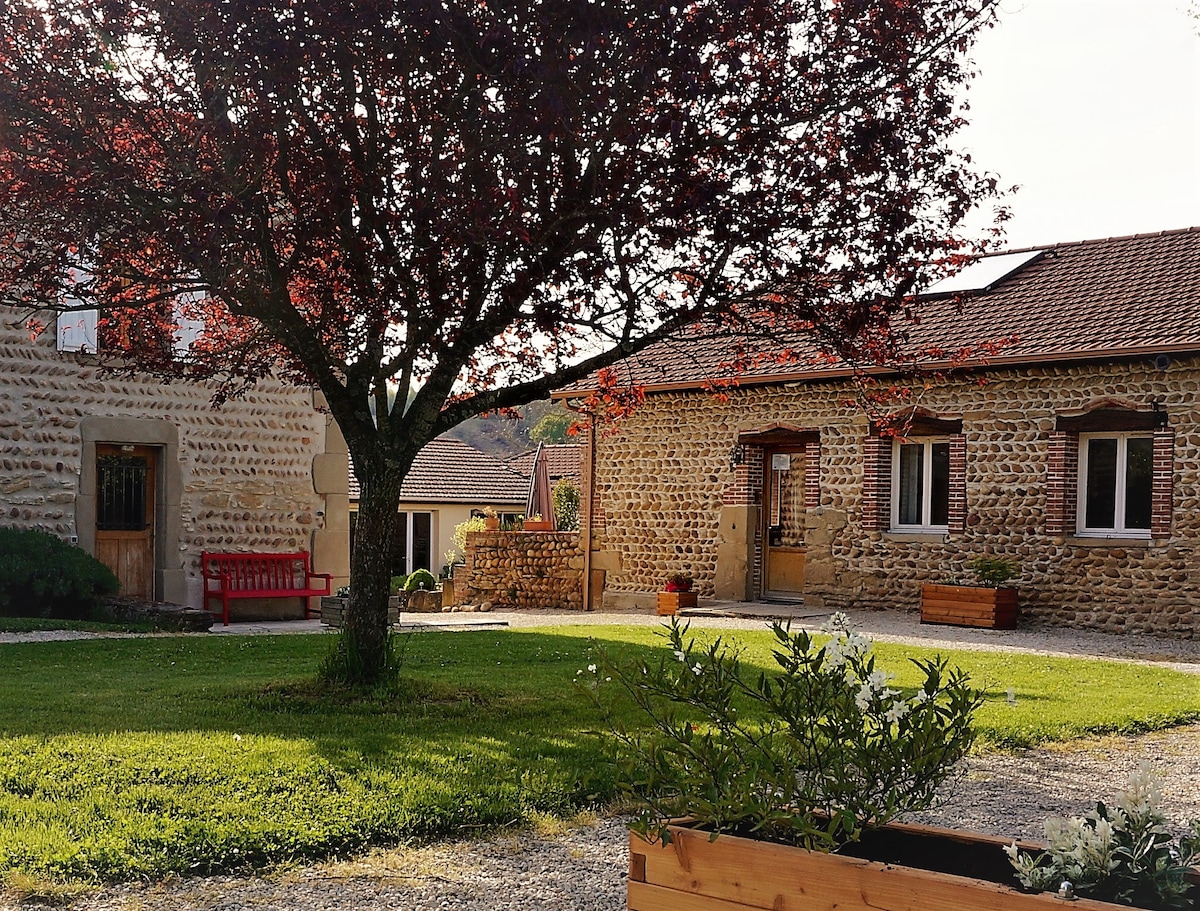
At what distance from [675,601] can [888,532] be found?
315cm

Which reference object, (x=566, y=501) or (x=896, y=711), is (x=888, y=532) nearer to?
(x=896, y=711)

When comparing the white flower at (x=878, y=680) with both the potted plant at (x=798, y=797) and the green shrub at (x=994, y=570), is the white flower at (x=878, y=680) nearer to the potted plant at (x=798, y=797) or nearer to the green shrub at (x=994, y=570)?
the potted plant at (x=798, y=797)

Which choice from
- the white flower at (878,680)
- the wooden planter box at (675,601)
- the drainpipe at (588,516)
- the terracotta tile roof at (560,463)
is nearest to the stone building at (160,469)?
the drainpipe at (588,516)

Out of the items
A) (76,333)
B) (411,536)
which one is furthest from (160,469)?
(411,536)

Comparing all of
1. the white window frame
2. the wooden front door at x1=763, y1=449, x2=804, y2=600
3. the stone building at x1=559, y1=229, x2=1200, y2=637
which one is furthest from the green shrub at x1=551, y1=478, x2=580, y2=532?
the wooden front door at x1=763, y1=449, x2=804, y2=600

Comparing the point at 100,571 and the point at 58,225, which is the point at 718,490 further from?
the point at 58,225

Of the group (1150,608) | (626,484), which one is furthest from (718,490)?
(1150,608)

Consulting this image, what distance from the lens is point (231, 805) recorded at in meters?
5.22

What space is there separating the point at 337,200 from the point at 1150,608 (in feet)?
37.4

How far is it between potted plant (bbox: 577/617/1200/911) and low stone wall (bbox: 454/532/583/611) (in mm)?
17123

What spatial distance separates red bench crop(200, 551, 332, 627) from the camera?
15930 millimetres

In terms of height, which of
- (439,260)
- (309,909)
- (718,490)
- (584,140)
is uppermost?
(584,140)

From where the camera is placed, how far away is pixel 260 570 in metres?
16.5

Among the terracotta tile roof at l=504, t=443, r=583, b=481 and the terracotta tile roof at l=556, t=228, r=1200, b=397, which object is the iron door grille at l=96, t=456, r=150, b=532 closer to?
the terracotta tile roof at l=556, t=228, r=1200, b=397
